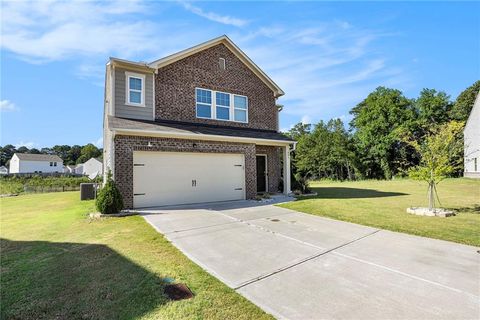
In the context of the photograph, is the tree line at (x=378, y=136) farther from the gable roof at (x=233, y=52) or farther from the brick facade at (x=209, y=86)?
the brick facade at (x=209, y=86)

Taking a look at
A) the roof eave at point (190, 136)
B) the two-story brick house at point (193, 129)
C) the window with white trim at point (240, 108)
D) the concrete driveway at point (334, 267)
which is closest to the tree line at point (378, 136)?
the two-story brick house at point (193, 129)

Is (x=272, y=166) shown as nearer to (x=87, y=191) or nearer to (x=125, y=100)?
(x=125, y=100)

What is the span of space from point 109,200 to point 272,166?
911 centimetres

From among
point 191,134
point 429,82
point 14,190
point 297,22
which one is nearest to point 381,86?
point 429,82

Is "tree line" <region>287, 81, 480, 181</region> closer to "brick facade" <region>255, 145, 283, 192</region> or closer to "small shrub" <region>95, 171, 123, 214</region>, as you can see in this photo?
"brick facade" <region>255, 145, 283, 192</region>

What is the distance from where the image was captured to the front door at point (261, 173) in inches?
591

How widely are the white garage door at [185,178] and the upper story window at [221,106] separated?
8.40ft

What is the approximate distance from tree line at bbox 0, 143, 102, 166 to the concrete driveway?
90.6m

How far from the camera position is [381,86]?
39.0 meters

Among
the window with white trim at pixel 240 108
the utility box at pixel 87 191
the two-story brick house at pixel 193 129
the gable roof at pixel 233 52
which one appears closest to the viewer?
the two-story brick house at pixel 193 129

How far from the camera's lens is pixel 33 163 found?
6275 centimetres

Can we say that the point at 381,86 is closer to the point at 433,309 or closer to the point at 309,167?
the point at 309,167

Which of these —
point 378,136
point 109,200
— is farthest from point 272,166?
point 378,136

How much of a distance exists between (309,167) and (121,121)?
33938 mm
